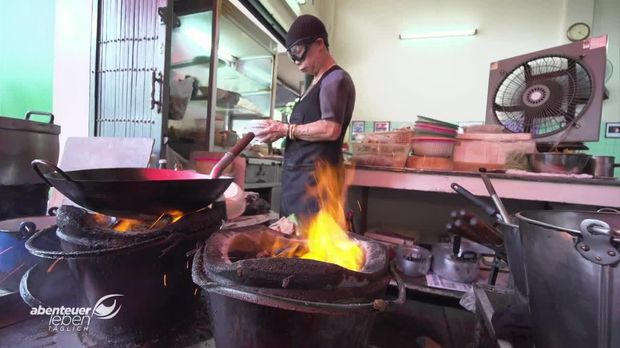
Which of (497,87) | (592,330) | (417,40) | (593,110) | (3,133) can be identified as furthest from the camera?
(417,40)

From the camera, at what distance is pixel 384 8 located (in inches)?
182

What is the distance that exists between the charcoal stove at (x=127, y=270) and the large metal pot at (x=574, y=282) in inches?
35.2

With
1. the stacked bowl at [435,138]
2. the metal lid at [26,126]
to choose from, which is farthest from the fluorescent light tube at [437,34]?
the metal lid at [26,126]

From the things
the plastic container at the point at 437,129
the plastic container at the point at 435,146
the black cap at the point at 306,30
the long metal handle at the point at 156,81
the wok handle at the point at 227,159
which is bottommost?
the wok handle at the point at 227,159

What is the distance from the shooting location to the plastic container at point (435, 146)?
5.93ft

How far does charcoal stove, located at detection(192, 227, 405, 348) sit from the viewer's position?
56cm

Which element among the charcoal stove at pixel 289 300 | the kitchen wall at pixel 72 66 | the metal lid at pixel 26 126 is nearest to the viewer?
the charcoal stove at pixel 289 300

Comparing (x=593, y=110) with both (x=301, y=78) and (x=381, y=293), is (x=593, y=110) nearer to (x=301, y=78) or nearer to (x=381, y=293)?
(x=381, y=293)

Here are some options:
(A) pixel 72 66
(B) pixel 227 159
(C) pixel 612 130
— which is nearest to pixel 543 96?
(B) pixel 227 159

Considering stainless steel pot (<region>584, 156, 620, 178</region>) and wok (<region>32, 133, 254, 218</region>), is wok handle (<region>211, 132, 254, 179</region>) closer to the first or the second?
wok (<region>32, 133, 254, 218</region>)

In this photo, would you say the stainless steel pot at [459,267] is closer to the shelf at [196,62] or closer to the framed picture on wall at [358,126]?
the shelf at [196,62]

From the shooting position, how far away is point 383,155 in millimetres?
1902

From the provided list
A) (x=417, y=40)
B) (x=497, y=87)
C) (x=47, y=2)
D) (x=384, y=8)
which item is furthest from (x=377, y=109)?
(x=47, y=2)

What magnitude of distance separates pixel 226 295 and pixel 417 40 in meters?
4.91
